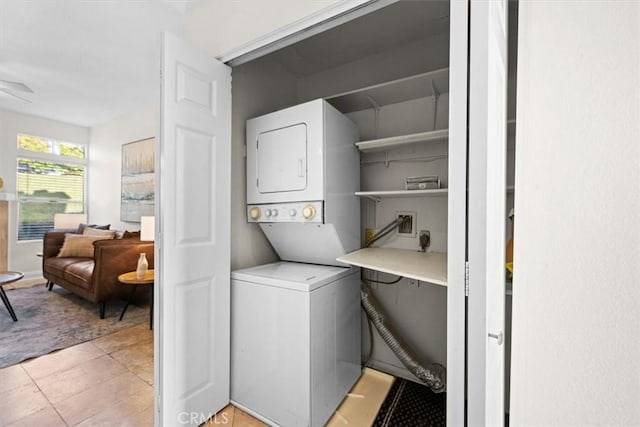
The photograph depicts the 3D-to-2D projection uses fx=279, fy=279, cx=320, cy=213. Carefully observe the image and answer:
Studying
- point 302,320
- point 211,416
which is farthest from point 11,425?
point 302,320

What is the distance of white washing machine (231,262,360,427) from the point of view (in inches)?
59.2

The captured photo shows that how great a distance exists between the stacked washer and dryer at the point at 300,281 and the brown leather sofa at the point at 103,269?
224 centimetres

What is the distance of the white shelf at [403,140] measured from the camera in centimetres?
161

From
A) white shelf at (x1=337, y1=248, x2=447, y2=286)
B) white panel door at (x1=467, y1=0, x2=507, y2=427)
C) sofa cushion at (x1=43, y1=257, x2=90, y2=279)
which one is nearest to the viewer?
white panel door at (x1=467, y1=0, x2=507, y2=427)

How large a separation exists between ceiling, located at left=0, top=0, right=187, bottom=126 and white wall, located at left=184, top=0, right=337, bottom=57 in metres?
0.39

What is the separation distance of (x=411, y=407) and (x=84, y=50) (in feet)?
14.5

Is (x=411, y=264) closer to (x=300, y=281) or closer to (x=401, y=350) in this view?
(x=300, y=281)

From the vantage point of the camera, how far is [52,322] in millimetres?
2961

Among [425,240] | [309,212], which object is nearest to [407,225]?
[425,240]

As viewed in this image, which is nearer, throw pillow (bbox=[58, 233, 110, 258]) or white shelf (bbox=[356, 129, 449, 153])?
white shelf (bbox=[356, 129, 449, 153])

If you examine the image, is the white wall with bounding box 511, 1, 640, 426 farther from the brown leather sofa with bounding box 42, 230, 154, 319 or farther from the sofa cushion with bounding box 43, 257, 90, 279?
the sofa cushion with bounding box 43, 257, 90, 279

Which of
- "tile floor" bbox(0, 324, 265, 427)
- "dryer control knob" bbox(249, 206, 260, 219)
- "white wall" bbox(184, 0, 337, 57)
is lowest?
"tile floor" bbox(0, 324, 265, 427)

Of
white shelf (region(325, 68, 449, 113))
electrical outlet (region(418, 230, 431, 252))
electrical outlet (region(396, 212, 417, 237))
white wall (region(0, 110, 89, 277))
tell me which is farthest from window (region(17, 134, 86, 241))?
electrical outlet (region(418, 230, 431, 252))

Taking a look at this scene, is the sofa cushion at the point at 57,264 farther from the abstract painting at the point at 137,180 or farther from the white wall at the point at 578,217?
the white wall at the point at 578,217
